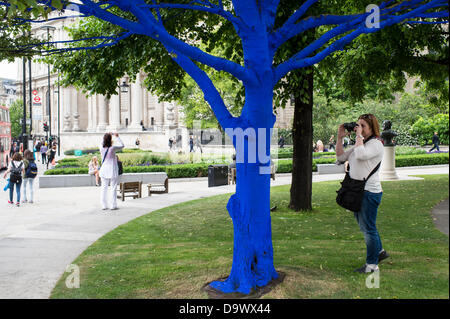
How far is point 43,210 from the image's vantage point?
14.7 m

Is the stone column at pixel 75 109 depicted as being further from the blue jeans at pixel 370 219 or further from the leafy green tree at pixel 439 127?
the blue jeans at pixel 370 219

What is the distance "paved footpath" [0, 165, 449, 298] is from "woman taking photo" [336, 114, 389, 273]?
388 centimetres

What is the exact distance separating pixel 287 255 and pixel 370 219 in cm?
205

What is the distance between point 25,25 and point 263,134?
21.0 feet

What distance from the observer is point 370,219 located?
5492mm

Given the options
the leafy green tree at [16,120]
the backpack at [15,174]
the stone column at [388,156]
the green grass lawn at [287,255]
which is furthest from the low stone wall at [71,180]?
the leafy green tree at [16,120]

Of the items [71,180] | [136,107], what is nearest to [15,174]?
[71,180]

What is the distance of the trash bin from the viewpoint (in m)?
20.8

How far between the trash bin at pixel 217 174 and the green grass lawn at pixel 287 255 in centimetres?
775

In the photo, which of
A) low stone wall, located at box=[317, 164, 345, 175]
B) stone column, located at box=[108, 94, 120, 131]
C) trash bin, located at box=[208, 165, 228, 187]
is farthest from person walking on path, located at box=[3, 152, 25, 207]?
stone column, located at box=[108, 94, 120, 131]

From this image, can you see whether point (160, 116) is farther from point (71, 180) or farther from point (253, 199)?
point (253, 199)

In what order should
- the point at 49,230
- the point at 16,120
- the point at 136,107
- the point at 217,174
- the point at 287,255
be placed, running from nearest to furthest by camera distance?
1. the point at 287,255
2. the point at 49,230
3. the point at 217,174
4. the point at 136,107
5. the point at 16,120

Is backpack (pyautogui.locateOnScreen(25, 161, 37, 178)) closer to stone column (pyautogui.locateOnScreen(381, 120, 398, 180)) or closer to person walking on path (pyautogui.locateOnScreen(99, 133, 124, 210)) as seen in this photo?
person walking on path (pyautogui.locateOnScreen(99, 133, 124, 210))

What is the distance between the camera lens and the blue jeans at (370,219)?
5.42 metres
